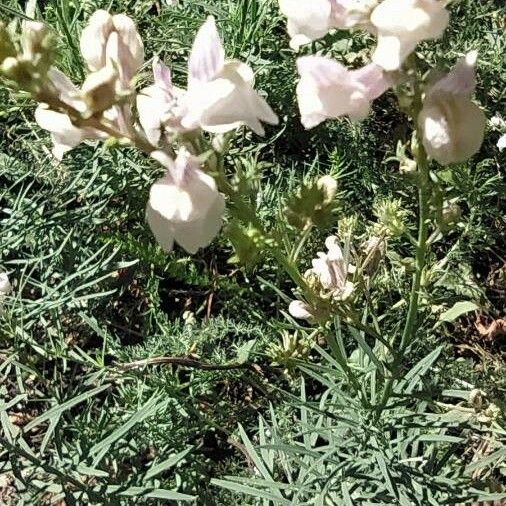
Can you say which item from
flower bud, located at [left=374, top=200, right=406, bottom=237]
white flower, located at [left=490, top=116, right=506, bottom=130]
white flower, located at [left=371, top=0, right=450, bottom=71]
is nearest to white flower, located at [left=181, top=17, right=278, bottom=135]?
white flower, located at [left=371, top=0, right=450, bottom=71]

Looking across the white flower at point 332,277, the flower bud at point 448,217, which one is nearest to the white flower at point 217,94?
the flower bud at point 448,217

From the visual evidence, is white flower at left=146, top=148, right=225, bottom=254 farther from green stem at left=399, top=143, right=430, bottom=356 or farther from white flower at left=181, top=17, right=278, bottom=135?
green stem at left=399, top=143, right=430, bottom=356

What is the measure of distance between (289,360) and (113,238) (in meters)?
0.42

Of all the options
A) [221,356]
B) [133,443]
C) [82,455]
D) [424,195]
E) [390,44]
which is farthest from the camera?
[221,356]

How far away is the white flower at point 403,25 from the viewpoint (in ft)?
2.51

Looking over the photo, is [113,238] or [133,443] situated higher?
[113,238]

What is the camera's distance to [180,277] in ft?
5.90

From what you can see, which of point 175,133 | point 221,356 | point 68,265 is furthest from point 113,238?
point 175,133

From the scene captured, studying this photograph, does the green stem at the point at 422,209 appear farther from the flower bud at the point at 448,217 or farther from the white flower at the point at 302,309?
the white flower at the point at 302,309

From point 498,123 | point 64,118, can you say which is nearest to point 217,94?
point 64,118

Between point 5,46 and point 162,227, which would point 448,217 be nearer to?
point 162,227

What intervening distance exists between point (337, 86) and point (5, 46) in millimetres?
316

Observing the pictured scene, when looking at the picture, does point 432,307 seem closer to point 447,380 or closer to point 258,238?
point 447,380

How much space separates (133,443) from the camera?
162 cm
